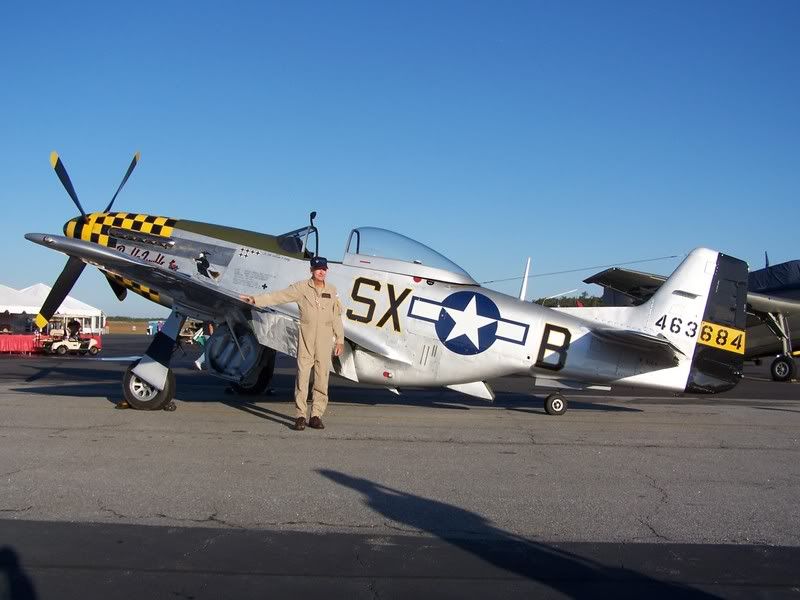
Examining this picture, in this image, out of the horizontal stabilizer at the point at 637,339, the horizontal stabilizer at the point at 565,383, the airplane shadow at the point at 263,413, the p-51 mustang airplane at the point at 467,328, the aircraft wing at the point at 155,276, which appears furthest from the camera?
the horizontal stabilizer at the point at 565,383

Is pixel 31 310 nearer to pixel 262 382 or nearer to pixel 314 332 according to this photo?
pixel 262 382

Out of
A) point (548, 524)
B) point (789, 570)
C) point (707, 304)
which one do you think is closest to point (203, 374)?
point (707, 304)

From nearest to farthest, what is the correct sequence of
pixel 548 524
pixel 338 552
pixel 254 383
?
pixel 338 552 → pixel 548 524 → pixel 254 383

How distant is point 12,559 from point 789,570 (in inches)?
155

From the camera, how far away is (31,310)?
37.6 meters

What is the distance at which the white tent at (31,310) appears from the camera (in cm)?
3709

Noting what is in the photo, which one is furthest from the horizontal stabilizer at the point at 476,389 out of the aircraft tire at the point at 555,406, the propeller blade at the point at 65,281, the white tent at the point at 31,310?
the white tent at the point at 31,310

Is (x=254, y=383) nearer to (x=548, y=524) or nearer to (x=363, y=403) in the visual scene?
(x=363, y=403)

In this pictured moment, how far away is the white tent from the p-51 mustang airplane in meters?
27.8

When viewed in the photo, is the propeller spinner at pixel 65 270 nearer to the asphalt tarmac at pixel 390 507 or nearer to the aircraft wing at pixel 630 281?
the asphalt tarmac at pixel 390 507

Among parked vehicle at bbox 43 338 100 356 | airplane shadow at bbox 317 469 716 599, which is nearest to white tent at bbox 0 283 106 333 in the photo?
parked vehicle at bbox 43 338 100 356

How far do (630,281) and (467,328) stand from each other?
12853 mm

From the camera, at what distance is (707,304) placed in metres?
10.8

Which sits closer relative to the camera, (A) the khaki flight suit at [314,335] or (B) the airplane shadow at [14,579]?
(B) the airplane shadow at [14,579]
